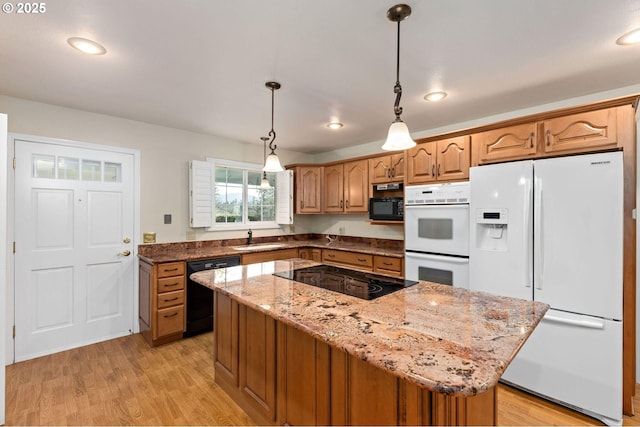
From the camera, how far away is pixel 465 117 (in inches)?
129

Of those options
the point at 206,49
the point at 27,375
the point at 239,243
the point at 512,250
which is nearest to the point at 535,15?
the point at 512,250

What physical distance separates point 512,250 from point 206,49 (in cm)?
270

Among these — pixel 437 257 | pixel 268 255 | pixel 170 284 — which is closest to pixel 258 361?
pixel 170 284

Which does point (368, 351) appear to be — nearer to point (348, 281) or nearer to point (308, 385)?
point (308, 385)

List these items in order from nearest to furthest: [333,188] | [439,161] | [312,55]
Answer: [312,55] < [439,161] < [333,188]

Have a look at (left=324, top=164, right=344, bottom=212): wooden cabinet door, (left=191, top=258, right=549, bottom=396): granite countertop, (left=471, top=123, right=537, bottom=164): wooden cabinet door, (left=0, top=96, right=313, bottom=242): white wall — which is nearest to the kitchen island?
(left=191, top=258, right=549, bottom=396): granite countertop

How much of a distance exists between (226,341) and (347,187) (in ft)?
9.06

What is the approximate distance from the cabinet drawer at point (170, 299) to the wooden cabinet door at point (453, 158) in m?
3.00

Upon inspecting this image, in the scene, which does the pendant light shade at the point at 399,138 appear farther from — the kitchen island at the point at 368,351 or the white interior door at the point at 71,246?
the white interior door at the point at 71,246

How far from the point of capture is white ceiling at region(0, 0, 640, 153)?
5.11 ft

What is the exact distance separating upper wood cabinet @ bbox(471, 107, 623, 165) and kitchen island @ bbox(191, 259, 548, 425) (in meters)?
1.42

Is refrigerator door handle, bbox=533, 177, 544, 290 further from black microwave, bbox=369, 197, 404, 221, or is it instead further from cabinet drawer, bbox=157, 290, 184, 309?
cabinet drawer, bbox=157, 290, 184, 309

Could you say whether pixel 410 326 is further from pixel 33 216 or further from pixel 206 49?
pixel 33 216

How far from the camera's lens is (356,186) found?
13.8 ft
